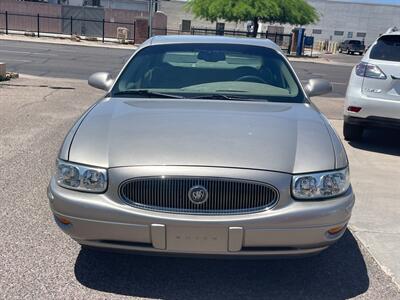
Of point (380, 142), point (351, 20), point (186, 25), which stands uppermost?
point (351, 20)

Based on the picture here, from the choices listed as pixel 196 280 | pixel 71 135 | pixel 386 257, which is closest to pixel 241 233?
pixel 196 280

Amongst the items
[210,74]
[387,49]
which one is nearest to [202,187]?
[210,74]

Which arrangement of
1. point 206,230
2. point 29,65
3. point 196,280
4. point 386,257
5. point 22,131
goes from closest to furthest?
point 206,230 → point 196,280 → point 386,257 → point 22,131 → point 29,65

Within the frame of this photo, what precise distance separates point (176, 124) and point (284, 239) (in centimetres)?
107

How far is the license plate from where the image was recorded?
2.83 metres

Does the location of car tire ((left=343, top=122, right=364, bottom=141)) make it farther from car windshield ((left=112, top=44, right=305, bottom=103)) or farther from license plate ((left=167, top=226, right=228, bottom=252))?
license plate ((left=167, top=226, right=228, bottom=252))

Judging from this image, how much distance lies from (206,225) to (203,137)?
2.03 ft

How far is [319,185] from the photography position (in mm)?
2963

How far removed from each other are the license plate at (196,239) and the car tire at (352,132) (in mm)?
4913

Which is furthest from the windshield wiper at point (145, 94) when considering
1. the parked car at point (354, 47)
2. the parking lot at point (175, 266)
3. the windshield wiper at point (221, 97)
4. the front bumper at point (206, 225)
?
the parked car at point (354, 47)

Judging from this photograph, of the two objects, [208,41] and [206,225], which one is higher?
[208,41]

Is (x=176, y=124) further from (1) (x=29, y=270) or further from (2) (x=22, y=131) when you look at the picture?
(2) (x=22, y=131)

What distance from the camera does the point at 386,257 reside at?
3.80 meters

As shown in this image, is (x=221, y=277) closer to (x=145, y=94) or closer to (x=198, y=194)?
(x=198, y=194)
